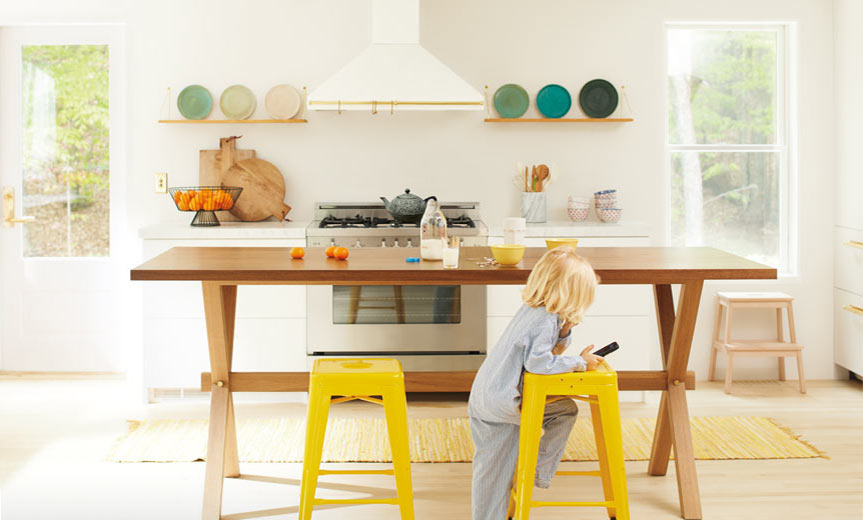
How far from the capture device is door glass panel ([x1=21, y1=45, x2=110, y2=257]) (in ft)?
17.8

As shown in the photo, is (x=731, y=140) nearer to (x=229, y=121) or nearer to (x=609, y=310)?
(x=609, y=310)

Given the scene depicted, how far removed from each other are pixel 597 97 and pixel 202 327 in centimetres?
256

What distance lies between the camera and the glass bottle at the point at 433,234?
11.0 feet

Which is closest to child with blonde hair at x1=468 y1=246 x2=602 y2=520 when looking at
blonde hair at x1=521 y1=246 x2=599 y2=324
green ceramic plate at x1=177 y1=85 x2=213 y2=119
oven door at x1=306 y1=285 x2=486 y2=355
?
blonde hair at x1=521 y1=246 x2=599 y2=324

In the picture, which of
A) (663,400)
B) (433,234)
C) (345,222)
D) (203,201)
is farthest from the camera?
(345,222)

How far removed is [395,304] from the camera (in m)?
4.78

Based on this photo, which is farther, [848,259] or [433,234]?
[848,259]

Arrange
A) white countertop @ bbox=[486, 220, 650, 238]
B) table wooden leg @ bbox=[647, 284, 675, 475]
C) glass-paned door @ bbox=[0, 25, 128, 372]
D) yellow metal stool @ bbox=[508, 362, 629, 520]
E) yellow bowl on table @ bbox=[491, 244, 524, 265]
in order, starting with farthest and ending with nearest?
glass-paned door @ bbox=[0, 25, 128, 372] → white countertop @ bbox=[486, 220, 650, 238] → table wooden leg @ bbox=[647, 284, 675, 475] → yellow bowl on table @ bbox=[491, 244, 524, 265] → yellow metal stool @ bbox=[508, 362, 629, 520]

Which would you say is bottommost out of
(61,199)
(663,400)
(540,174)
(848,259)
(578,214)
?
(663,400)

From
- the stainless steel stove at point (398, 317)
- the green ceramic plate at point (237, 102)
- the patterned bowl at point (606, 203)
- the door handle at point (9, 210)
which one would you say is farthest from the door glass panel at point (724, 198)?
the door handle at point (9, 210)

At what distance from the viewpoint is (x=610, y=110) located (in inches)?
209

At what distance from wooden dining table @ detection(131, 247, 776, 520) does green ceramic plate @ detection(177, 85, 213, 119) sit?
1779 millimetres

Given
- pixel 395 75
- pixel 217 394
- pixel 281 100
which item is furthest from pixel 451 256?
pixel 281 100

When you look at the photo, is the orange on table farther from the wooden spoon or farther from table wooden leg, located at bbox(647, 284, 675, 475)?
table wooden leg, located at bbox(647, 284, 675, 475)
